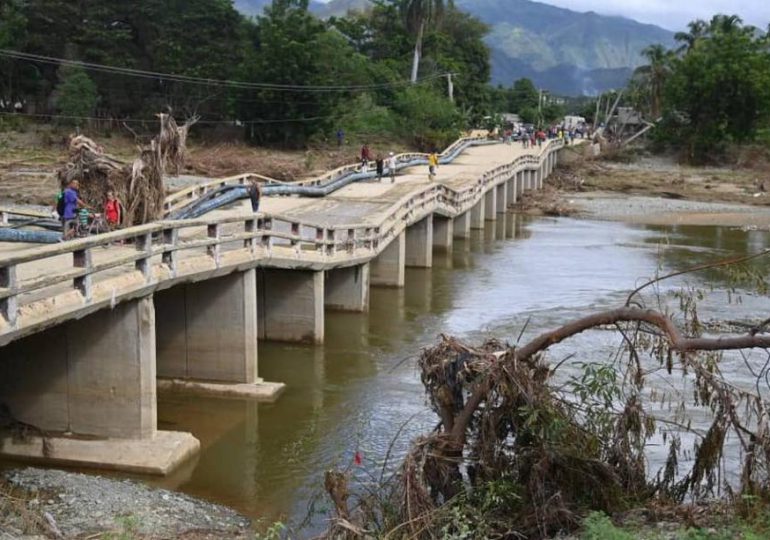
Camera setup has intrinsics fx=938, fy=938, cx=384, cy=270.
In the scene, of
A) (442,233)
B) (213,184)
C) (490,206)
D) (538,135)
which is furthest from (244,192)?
(538,135)

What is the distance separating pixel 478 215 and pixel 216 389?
29845 mm

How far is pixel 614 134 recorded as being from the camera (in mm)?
101750

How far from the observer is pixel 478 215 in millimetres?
45406

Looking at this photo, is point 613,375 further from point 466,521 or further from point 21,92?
point 21,92

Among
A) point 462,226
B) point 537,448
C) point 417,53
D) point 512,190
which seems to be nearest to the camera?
point 537,448

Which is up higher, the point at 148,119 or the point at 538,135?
the point at 148,119

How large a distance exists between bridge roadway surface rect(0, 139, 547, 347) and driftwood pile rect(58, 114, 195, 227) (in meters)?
1.01

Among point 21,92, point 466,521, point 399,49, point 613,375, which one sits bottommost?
point 466,521

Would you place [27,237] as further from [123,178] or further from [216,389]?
[216,389]

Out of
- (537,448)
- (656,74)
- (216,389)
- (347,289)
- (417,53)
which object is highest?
(417,53)

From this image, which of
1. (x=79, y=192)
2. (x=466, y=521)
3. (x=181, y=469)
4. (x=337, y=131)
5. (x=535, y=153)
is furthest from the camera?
(x=337, y=131)

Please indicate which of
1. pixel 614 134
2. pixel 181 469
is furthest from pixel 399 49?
pixel 181 469

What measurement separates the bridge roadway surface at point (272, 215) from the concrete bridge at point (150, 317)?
4 centimetres

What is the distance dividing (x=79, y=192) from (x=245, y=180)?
14.2m
